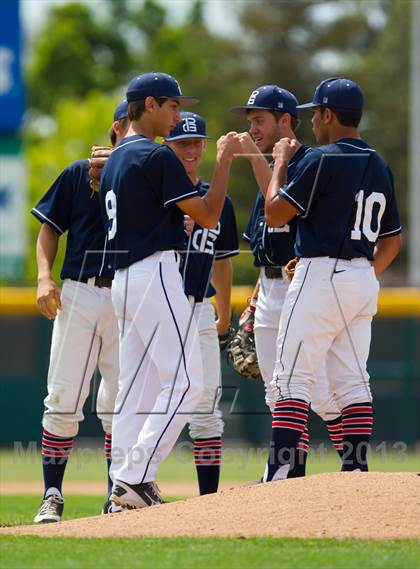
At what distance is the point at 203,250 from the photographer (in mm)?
6953

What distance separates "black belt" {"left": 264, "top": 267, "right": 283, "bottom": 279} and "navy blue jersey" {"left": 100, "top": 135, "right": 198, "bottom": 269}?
982mm

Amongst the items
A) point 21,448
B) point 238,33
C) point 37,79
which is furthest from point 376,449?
point 238,33

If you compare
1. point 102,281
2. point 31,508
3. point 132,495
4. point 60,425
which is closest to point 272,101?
point 102,281

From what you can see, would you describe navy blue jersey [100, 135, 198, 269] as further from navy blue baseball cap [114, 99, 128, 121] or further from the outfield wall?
the outfield wall

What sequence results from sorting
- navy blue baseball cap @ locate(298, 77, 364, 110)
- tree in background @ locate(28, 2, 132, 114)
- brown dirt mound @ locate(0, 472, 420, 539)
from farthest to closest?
1. tree in background @ locate(28, 2, 132, 114)
2. navy blue baseball cap @ locate(298, 77, 364, 110)
3. brown dirt mound @ locate(0, 472, 420, 539)

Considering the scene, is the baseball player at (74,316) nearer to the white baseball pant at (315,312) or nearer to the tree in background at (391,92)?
the white baseball pant at (315,312)

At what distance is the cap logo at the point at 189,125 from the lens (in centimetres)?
698

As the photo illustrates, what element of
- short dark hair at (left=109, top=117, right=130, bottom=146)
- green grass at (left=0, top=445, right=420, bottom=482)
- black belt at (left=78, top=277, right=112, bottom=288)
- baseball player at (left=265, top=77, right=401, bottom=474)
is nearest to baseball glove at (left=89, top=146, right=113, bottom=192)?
short dark hair at (left=109, top=117, right=130, bottom=146)

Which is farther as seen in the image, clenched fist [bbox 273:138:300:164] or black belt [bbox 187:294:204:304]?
black belt [bbox 187:294:204:304]

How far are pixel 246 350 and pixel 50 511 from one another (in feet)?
4.87

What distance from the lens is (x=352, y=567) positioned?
4.33m

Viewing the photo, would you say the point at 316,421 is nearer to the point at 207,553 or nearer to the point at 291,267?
the point at 291,267

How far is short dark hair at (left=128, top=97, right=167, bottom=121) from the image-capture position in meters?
5.76

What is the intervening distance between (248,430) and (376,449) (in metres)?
1.41
